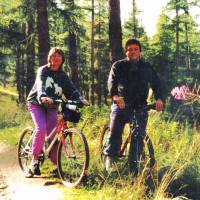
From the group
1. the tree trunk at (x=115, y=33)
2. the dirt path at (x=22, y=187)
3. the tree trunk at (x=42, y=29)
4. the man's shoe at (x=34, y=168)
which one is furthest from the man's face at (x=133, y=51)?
the tree trunk at (x=42, y=29)

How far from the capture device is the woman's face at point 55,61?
7.72 metres

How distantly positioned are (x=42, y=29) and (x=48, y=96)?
802cm

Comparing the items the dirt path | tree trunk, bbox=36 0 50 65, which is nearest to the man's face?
the dirt path

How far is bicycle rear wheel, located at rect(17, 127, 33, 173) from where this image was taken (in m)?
8.49

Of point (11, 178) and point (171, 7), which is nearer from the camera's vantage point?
point (11, 178)

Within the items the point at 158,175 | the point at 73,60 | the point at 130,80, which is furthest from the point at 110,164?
the point at 73,60

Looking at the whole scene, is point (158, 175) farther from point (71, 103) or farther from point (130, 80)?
point (71, 103)

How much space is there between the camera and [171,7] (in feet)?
147

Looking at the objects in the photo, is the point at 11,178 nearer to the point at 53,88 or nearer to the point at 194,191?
the point at 53,88

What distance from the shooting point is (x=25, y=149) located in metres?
8.56

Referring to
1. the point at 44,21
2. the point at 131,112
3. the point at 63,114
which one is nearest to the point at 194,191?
the point at 131,112

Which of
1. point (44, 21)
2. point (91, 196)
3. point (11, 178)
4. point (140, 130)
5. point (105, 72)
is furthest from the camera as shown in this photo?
point (105, 72)

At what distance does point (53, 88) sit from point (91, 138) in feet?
11.3

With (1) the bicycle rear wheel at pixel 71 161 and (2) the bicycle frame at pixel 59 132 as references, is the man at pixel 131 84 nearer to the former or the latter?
(1) the bicycle rear wheel at pixel 71 161
